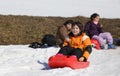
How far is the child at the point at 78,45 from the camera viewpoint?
271 inches

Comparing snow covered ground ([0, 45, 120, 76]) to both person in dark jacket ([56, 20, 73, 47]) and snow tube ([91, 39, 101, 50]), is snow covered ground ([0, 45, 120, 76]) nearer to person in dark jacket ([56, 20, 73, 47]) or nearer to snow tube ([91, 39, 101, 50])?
snow tube ([91, 39, 101, 50])

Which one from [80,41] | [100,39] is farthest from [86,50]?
[100,39]

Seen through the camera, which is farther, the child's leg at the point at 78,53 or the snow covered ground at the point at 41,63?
the child's leg at the point at 78,53

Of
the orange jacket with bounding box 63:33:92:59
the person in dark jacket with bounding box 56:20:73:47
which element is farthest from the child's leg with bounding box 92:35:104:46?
the orange jacket with bounding box 63:33:92:59

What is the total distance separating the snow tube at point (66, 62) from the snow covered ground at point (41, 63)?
0.28ft

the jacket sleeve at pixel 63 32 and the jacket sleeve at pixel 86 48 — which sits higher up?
the jacket sleeve at pixel 86 48

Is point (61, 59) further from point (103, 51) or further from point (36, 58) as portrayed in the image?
point (103, 51)

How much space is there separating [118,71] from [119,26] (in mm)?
7210

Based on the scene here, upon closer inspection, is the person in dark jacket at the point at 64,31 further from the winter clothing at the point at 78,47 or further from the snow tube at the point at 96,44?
the winter clothing at the point at 78,47

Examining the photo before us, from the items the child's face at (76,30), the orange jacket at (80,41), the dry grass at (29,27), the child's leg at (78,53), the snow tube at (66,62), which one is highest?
the child's face at (76,30)

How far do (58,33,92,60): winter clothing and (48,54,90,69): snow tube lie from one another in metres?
0.19

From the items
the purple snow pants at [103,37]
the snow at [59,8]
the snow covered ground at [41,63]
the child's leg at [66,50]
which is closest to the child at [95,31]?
the purple snow pants at [103,37]

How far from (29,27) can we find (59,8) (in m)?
2.21

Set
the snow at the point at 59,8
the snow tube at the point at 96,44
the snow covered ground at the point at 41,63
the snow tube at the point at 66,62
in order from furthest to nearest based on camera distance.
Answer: the snow at the point at 59,8 < the snow tube at the point at 96,44 < the snow tube at the point at 66,62 < the snow covered ground at the point at 41,63
